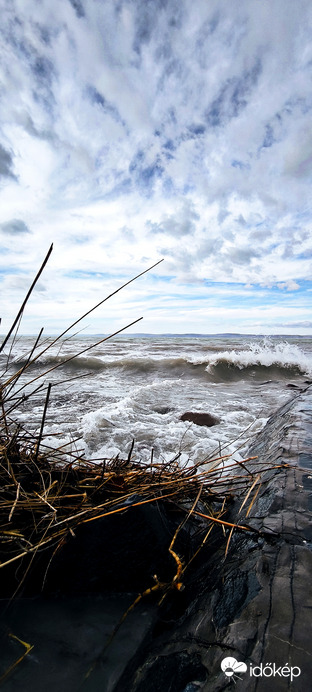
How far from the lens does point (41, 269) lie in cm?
93

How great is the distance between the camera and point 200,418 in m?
5.37

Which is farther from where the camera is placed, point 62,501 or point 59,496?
point 62,501

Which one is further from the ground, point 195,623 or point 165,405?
point 195,623

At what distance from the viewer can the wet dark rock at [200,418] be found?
5.17 meters

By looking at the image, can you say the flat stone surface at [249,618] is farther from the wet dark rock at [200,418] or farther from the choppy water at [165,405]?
the wet dark rock at [200,418]

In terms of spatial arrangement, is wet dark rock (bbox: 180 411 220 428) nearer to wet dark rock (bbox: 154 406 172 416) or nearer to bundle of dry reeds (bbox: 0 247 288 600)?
wet dark rock (bbox: 154 406 172 416)

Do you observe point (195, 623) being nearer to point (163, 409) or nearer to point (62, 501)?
point (62, 501)

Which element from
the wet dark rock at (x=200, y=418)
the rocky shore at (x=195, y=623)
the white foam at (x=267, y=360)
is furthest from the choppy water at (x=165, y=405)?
the rocky shore at (x=195, y=623)

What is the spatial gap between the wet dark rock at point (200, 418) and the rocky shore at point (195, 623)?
12.1 ft

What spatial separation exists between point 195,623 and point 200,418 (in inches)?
175

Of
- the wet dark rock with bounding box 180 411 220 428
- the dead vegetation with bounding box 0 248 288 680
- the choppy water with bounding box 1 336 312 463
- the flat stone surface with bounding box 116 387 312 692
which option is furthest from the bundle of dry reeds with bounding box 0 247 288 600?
the wet dark rock with bounding box 180 411 220 428

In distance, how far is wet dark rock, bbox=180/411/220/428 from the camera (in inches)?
203

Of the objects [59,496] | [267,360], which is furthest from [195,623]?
[267,360]

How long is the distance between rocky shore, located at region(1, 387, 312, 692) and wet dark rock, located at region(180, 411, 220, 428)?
370 cm
